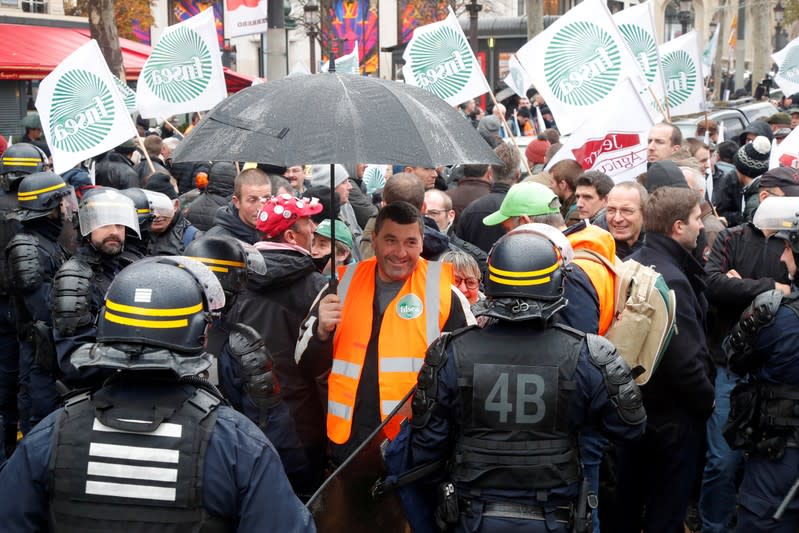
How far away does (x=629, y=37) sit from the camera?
9.92m

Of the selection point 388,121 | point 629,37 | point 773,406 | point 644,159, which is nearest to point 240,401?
point 388,121

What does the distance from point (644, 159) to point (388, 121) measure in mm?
4202

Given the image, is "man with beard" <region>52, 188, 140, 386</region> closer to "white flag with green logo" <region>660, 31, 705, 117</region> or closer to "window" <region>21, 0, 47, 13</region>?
"white flag with green logo" <region>660, 31, 705, 117</region>

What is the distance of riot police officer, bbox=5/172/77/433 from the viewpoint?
19.0ft

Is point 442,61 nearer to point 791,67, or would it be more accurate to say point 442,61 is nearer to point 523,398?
point 791,67

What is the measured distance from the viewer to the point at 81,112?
815 cm

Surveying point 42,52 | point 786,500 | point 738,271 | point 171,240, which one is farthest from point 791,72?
point 42,52

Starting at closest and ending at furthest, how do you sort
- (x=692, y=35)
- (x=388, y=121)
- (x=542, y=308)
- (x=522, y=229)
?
(x=542, y=308)
(x=388, y=121)
(x=522, y=229)
(x=692, y=35)

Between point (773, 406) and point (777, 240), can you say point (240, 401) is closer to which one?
point (773, 406)

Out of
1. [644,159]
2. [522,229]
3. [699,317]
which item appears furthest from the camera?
[644,159]

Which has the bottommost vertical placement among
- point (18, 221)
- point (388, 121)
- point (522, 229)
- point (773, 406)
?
point (773, 406)

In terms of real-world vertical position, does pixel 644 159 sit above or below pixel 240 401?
above

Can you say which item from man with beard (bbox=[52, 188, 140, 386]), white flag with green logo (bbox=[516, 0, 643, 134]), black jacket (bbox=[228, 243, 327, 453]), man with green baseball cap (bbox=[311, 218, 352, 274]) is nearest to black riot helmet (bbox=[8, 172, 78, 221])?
man with beard (bbox=[52, 188, 140, 386])

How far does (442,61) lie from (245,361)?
682 cm
